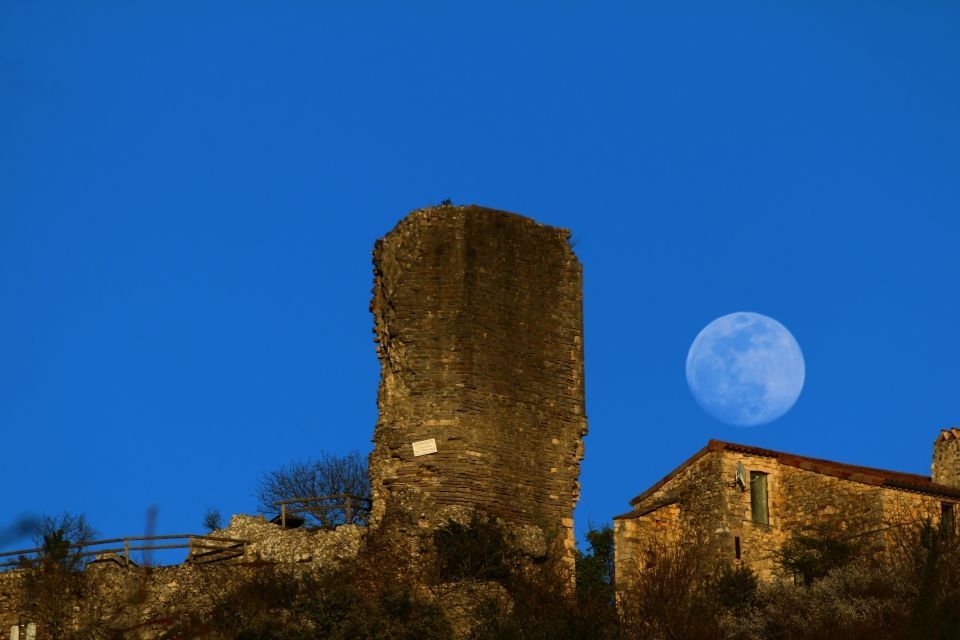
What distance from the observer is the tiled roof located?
97.1ft

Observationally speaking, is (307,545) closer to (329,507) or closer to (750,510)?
(329,507)

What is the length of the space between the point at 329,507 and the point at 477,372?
4.23 metres

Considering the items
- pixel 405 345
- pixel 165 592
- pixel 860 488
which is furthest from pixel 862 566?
pixel 165 592

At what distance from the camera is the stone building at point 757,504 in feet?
97.1

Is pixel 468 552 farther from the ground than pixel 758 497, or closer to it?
closer to it

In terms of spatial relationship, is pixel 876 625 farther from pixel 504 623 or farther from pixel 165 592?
pixel 165 592

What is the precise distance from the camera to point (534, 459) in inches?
969

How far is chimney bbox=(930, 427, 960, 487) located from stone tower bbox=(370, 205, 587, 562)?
37.2ft

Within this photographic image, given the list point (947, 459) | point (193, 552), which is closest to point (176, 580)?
point (193, 552)

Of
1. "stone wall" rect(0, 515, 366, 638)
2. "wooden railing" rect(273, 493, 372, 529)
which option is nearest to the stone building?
"wooden railing" rect(273, 493, 372, 529)

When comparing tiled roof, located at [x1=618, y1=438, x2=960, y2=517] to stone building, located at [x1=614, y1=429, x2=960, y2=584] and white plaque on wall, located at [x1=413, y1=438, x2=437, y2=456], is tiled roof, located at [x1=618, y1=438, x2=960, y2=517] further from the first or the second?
white plaque on wall, located at [x1=413, y1=438, x2=437, y2=456]

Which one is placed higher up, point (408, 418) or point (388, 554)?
point (408, 418)

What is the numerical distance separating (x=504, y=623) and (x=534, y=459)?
3373mm

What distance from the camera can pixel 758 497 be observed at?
31.0m
